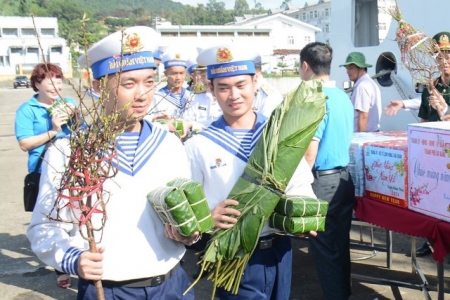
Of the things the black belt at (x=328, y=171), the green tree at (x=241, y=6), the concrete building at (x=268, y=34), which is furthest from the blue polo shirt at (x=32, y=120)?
the green tree at (x=241, y=6)

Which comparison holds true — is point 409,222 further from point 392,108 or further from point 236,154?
point 236,154

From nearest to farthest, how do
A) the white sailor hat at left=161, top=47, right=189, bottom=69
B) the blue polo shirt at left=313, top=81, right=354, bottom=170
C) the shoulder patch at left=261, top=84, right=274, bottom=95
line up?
the blue polo shirt at left=313, top=81, right=354, bottom=170
the shoulder patch at left=261, top=84, right=274, bottom=95
the white sailor hat at left=161, top=47, right=189, bottom=69

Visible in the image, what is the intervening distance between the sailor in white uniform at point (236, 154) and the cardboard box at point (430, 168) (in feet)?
2.90

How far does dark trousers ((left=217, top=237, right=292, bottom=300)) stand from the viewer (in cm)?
253

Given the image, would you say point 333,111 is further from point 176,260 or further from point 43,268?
point 43,268

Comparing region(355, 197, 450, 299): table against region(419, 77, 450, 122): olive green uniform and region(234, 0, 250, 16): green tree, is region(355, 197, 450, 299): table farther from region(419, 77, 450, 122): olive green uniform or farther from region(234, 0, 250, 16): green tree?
region(234, 0, 250, 16): green tree

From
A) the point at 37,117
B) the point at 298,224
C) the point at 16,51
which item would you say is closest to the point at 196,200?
the point at 298,224

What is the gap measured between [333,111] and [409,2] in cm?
735

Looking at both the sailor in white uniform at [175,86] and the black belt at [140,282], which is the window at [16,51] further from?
the black belt at [140,282]

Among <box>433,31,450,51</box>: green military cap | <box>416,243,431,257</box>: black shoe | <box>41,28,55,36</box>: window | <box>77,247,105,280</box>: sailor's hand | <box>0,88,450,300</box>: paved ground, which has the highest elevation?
<box>41,28,55,36</box>: window

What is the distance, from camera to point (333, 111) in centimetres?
365

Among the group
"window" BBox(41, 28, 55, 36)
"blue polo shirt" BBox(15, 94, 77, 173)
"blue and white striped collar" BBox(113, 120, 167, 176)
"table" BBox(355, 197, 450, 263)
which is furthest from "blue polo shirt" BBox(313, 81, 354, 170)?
"window" BBox(41, 28, 55, 36)

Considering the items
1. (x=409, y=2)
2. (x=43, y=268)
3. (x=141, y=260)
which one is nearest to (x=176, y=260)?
(x=141, y=260)

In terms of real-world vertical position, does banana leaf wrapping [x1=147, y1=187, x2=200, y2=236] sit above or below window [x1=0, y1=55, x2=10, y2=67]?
below
